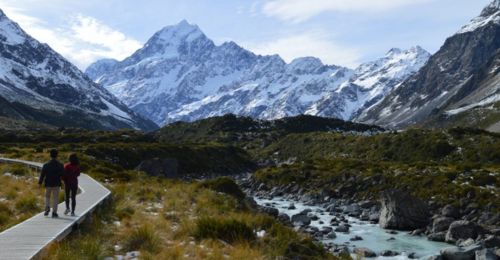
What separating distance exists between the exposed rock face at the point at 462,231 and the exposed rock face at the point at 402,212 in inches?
210

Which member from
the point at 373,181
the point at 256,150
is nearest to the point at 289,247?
the point at 373,181

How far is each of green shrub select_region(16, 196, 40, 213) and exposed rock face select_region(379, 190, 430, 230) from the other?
28.9 m

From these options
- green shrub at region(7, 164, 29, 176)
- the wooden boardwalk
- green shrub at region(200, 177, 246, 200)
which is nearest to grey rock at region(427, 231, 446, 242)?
green shrub at region(200, 177, 246, 200)

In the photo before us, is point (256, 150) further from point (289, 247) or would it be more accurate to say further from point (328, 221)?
point (289, 247)

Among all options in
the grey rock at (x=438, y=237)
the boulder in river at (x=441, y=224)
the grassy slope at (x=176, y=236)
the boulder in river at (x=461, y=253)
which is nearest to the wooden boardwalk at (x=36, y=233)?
the grassy slope at (x=176, y=236)

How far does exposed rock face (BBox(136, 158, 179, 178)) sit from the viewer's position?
64375mm

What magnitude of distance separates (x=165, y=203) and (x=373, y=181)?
129 feet

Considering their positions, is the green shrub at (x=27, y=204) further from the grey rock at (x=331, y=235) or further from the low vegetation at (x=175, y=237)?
the grey rock at (x=331, y=235)

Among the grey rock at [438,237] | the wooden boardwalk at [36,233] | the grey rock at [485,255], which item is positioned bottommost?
the grey rock at [438,237]

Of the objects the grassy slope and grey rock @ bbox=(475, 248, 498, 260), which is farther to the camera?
grey rock @ bbox=(475, 248, 498, 260)

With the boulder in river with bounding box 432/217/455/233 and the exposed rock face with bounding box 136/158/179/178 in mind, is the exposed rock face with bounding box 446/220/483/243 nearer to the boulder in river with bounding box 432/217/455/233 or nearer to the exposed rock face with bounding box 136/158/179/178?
the boulder in river with bounding box 432/217/455/233

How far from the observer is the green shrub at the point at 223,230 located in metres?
15.8

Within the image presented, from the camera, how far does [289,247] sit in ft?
52.5

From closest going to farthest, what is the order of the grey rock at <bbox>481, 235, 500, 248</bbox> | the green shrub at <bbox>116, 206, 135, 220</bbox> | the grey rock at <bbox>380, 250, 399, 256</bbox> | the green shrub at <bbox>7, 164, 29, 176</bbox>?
the green shrub at <bbox>116, 206, 135, 220</bbox>, the grey rock at <bbox>380, 250, 399, 256</bbox>, the grey rock at <bbox>481, 235, 500, 248</bbox>, the green shrub at <bbox>7, 164, 29, 176</bbox>
